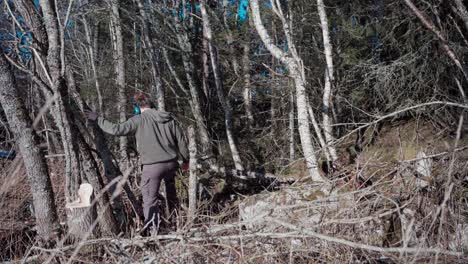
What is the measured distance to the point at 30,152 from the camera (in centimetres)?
428

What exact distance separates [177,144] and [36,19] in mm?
2335

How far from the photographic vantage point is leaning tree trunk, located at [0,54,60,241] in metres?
4.21

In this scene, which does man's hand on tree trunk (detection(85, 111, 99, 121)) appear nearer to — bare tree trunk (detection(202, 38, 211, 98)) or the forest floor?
the forest floor

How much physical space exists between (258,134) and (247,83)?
1.26m

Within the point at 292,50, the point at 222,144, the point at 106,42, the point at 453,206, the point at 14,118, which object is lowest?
the point at 453,206

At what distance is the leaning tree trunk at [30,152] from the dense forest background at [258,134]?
0.02 metres

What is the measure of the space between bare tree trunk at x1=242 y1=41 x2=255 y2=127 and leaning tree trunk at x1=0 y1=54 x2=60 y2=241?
650 centimetres

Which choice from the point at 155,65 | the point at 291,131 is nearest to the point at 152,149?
the point at 155,65

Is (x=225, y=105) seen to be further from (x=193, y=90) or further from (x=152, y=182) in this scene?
(x=152, y=182)

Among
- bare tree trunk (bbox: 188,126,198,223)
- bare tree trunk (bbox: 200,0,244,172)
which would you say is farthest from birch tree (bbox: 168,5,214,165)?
bare tree trunk (bbox: 188,126,198,223)

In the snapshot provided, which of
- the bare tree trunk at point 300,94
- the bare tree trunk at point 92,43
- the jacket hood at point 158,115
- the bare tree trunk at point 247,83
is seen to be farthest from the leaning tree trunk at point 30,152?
the bare tree trunk at point 92,43

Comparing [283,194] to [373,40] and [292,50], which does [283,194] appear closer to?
[292,50]

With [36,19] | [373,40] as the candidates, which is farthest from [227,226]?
[373,40]

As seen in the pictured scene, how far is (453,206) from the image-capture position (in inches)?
163
